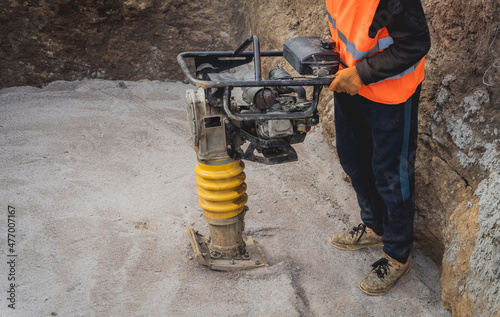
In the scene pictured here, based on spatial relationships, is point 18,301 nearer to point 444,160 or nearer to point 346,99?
point 346,99

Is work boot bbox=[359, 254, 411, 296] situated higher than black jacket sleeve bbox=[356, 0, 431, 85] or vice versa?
black jacket sleeve bbox=[356, 0, 431, 85]

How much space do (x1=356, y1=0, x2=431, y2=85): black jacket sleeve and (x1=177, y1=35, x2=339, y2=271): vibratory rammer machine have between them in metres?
0.20

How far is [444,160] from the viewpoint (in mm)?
2455

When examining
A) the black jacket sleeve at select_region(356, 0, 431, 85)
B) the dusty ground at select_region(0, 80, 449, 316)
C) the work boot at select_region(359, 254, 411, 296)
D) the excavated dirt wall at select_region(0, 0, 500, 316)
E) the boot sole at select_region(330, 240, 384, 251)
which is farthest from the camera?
the boot sole at select_region(330, 240, 384, 251)

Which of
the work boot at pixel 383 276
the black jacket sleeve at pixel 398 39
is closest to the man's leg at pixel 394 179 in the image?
the work boot at pixel 383 276

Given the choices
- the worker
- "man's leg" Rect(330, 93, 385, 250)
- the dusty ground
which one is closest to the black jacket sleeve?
the worker

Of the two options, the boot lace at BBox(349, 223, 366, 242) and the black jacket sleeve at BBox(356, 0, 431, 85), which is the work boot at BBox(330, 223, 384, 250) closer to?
the boot lace at BBox(349, 223, 366, 242)

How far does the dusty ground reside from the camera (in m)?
Answer: 2.24

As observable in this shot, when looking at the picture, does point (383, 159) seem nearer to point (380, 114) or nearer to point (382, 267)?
point (380, 114)

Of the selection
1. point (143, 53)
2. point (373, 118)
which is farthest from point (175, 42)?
point (373, 118)

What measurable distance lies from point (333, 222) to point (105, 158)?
180cm

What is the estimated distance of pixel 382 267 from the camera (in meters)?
2.45

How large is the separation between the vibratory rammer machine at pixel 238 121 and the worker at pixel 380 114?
0.15 metres

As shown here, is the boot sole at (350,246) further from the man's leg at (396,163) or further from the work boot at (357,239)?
the man's leg at (396,163)
